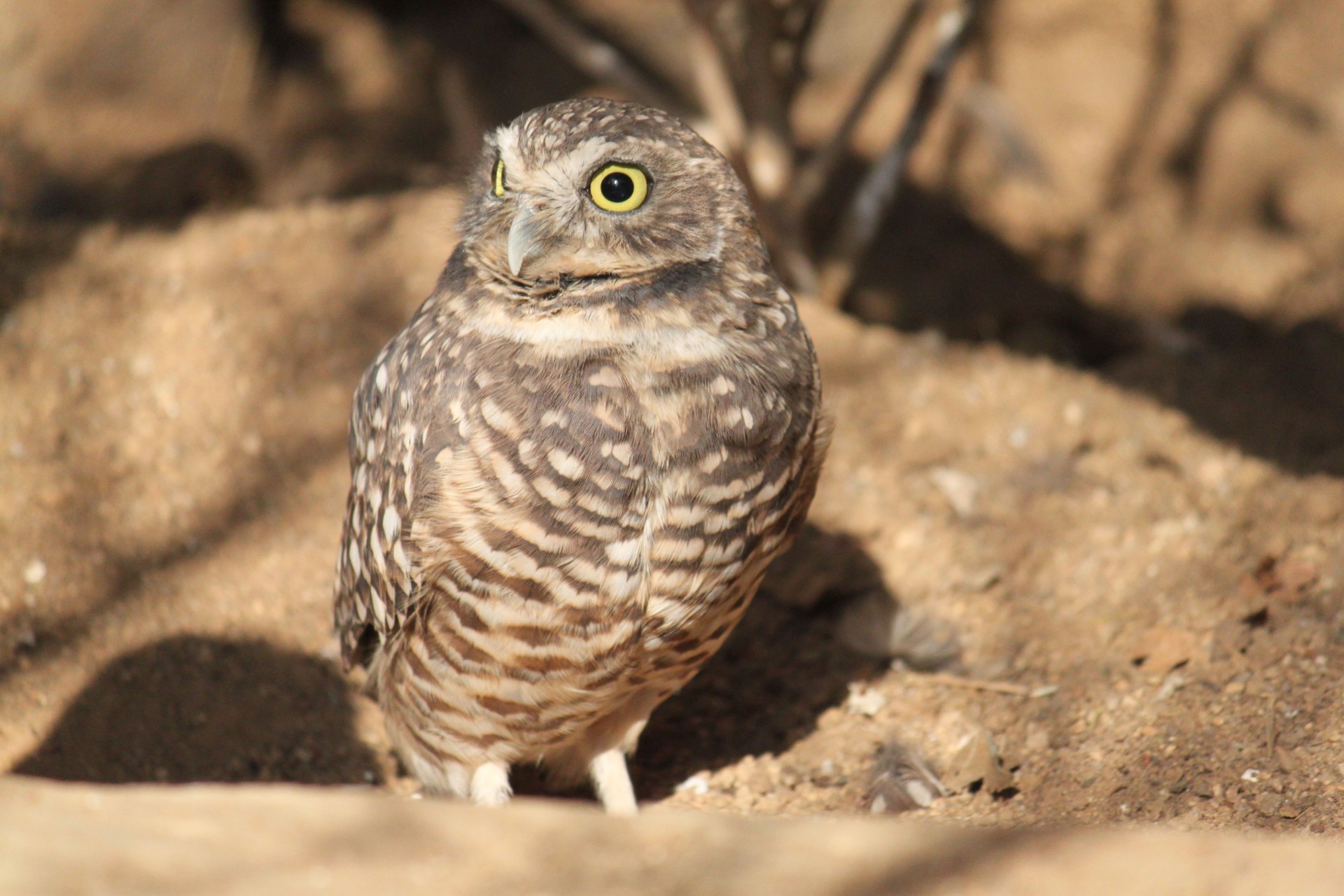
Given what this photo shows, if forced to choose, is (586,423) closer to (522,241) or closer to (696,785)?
(522,241)

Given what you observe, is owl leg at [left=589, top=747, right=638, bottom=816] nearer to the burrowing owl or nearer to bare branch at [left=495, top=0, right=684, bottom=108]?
the burrowing owl

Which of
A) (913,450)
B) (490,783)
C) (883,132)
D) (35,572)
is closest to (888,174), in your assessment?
(883,132)

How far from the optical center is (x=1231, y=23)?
5.26 metres

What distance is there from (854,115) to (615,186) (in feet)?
8.70

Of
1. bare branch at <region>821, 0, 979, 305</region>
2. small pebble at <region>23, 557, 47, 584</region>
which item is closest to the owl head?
small pebble at <region>23, 557, 47, 584</region>

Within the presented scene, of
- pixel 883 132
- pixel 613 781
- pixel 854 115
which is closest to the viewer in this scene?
pixel 613 781

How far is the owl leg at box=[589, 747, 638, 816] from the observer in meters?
3.16

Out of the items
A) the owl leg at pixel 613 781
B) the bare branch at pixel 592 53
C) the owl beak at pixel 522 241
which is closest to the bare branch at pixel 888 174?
the bare branch at pixel 592 53

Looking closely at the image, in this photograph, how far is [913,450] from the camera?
4.41m

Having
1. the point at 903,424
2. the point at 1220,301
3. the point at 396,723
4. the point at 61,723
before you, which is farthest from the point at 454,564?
the point at 1220,301

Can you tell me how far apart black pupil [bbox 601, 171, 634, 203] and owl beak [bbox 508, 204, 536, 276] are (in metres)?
0.17

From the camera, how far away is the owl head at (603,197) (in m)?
2.50

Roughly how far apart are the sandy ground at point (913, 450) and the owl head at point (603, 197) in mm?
508

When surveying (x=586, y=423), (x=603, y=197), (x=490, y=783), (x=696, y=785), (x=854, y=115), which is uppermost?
(x=603, y=197)
